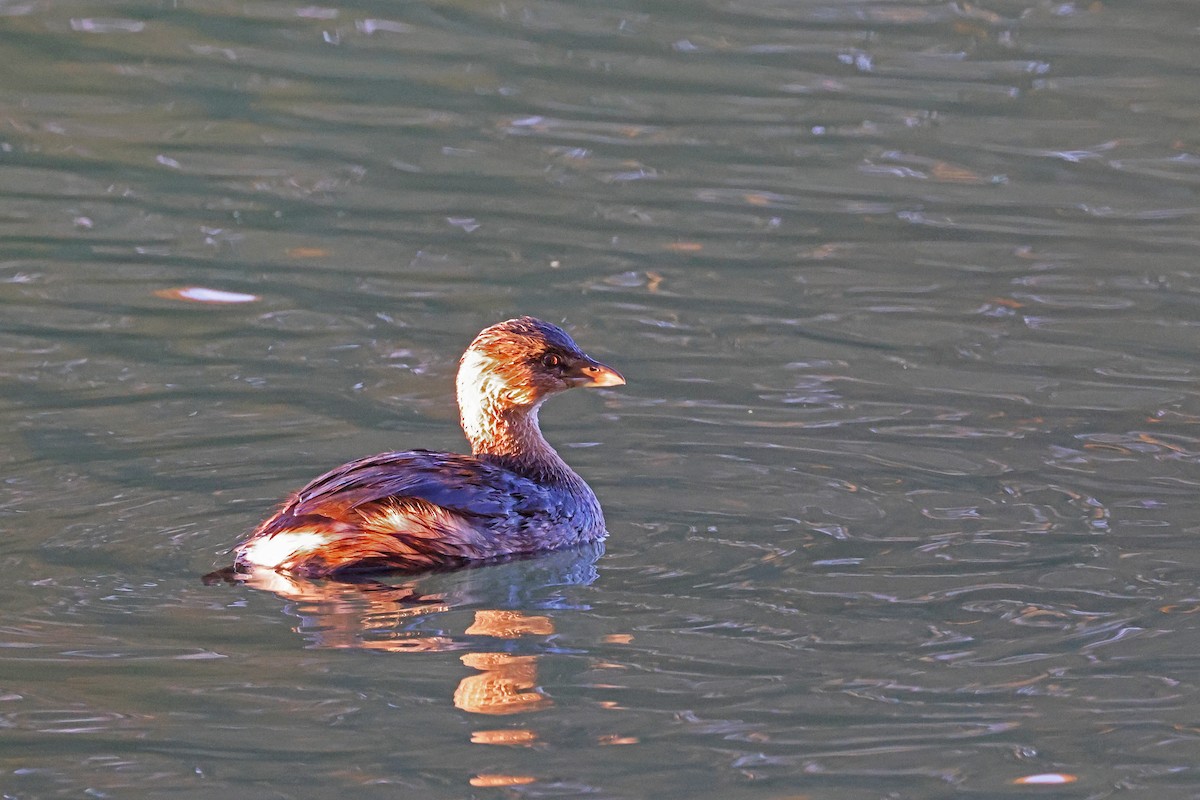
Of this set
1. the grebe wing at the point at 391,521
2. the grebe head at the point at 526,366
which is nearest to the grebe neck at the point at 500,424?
the grebe head at the point at 526,366

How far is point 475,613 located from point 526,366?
1370mm

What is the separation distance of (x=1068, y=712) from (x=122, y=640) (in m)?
2.74

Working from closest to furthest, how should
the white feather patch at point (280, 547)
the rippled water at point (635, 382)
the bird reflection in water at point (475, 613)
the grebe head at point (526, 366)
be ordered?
the rippled water at point (635, 382)
the bird reflection in water at point (475, 613)
the white feather patch at point (280, 547)
the grebe head at point (526, 366)

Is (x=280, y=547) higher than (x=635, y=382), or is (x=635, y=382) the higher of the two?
(x=635, y=382)

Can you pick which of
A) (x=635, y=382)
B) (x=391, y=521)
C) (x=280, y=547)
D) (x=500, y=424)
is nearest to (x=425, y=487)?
(x=391, y=521)

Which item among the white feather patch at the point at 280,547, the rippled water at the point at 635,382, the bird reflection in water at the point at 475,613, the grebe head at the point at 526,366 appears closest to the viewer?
the rippled water at the point at 635,382

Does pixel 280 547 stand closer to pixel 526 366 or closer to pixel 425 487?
pixel 425 487

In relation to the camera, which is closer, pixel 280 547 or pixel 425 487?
pixel 280 547

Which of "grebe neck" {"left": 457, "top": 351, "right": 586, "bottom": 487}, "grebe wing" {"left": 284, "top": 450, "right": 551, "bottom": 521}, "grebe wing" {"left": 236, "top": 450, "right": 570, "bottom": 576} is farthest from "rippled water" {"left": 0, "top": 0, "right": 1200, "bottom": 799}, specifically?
"grebe neck" {"left": 457, "top": 351, "right": 586, "bottom": 487}

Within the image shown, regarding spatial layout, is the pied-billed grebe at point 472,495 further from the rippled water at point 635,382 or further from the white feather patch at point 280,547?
the rippled water at point 635,382

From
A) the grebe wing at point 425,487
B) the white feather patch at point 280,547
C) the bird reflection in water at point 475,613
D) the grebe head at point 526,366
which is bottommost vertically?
the bird reflection in water at point 475,613

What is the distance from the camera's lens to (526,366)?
749 cm

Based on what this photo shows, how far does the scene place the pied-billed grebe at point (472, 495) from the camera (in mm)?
6648

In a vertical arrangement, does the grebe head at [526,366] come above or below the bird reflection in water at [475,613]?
above
